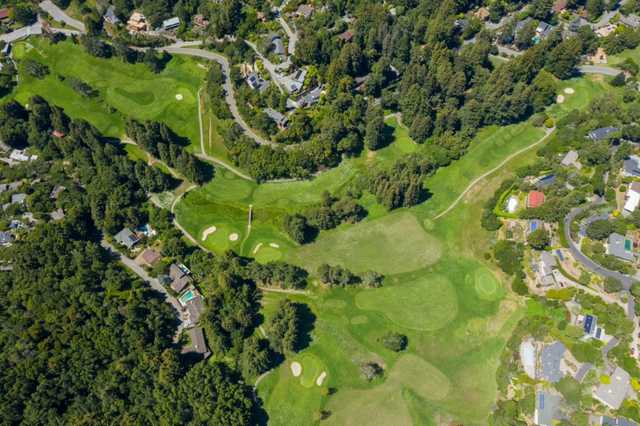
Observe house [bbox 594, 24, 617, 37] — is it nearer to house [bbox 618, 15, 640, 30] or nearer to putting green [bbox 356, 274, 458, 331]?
house [bbox 618, 15, 640, 30]

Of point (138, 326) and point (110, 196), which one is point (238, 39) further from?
point (138, 326)

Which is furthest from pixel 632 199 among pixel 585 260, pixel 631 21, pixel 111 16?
pixel 111 16

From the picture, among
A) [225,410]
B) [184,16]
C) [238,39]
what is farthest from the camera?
[184,16]

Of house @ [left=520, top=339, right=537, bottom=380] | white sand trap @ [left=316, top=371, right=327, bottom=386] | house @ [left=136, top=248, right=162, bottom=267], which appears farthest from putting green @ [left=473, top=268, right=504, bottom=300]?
house @ [left=136, top=248, right=162, bottom=267]

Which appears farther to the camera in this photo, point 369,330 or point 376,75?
point 376,75

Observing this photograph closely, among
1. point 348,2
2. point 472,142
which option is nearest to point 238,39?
point 348,2

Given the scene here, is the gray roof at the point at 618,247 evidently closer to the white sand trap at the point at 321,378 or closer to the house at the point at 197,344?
the white sand trap at the point at 321,378

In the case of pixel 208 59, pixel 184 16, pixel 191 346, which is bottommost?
pixel 191 346
